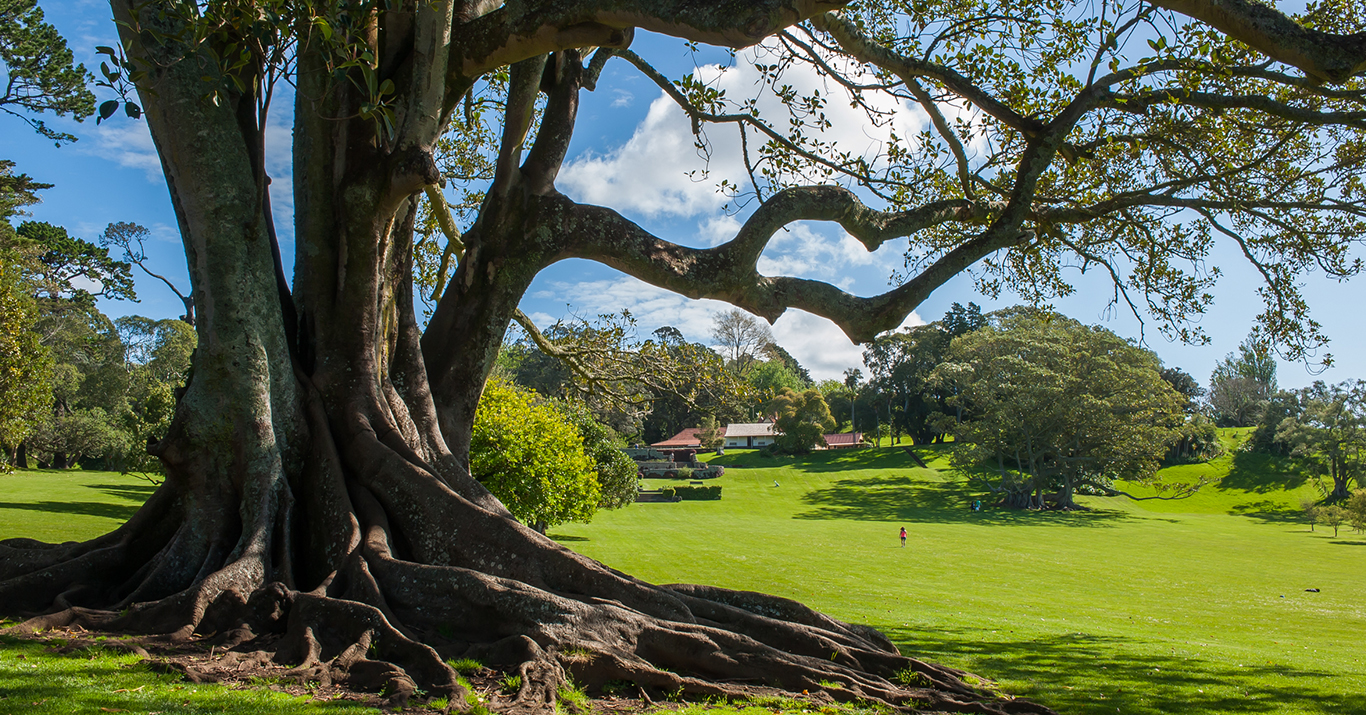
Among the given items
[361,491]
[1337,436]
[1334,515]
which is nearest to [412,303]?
[361,491]

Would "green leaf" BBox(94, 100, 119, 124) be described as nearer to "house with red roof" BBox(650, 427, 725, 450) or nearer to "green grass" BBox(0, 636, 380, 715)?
"green grass" BBox(0, 636, 380, 715)

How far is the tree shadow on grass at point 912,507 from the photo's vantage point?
49.6m

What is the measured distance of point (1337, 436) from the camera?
186ft

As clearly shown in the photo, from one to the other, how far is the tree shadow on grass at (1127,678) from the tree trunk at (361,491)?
167 centimetres

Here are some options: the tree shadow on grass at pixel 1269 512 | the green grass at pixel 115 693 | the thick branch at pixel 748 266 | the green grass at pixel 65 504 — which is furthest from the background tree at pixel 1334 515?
the green grass at pixel 65 504

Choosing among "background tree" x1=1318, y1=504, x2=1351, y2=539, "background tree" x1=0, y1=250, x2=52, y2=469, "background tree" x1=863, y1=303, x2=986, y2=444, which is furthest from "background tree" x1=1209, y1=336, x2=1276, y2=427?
"background tree" x1=0, y1=250, x2=52, y2=469

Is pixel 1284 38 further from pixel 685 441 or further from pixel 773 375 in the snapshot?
pixel 773 375

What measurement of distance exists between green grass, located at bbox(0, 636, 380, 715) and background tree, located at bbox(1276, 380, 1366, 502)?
7192 cm

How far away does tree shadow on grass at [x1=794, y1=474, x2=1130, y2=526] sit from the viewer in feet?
163

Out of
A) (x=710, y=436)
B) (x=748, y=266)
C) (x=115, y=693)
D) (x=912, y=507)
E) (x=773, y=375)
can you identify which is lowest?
(x=912, y=507)

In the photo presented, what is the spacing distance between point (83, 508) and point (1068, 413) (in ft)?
184

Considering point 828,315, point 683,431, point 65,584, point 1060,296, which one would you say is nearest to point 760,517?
point 1060,296

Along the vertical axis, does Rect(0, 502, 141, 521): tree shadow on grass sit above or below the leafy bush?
above

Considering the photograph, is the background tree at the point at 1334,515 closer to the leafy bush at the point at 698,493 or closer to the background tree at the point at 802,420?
the leafy bush at the point at 698,493
